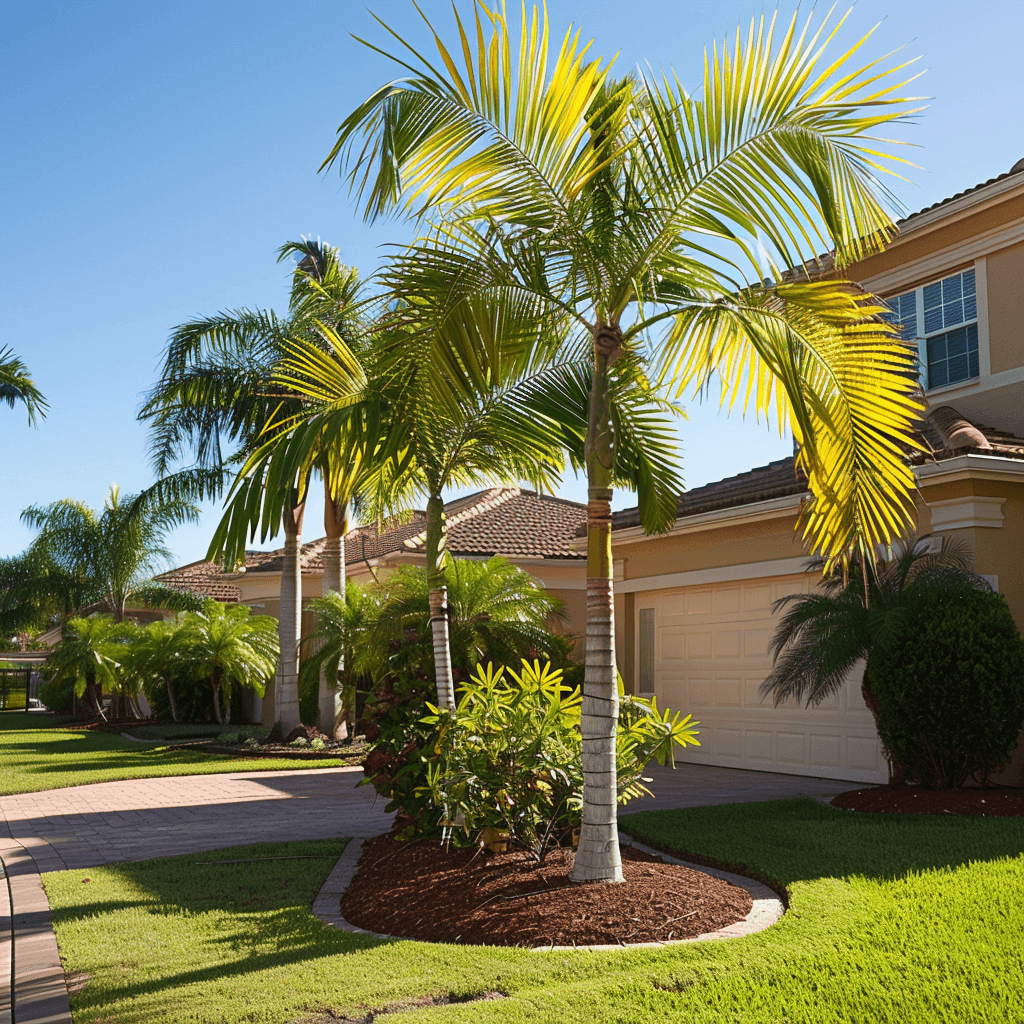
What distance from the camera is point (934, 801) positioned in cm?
916

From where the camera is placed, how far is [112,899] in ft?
21.5

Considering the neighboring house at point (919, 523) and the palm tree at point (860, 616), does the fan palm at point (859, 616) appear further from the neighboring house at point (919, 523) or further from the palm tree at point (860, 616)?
the neighboring house at point (919, 523)

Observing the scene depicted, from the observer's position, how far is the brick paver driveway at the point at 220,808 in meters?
8.89

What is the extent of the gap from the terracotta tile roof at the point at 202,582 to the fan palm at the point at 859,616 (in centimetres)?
2384

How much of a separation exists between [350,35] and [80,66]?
5.98m

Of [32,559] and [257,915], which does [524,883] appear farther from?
[32,559]

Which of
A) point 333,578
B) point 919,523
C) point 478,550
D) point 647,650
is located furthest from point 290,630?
point 919,523

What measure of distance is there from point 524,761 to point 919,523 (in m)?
6.94

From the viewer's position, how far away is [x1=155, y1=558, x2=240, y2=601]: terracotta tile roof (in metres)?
31.7

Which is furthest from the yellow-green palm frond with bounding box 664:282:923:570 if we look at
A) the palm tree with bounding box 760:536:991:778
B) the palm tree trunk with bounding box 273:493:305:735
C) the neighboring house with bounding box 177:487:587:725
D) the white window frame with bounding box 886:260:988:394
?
the palm tree trunk with bounding box 273:493:305:735

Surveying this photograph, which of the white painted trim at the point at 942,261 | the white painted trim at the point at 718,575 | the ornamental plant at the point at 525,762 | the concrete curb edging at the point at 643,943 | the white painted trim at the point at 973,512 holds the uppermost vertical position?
the white painted trim at the point at 942,261

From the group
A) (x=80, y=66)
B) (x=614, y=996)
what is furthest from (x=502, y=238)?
(x=80, y=66)

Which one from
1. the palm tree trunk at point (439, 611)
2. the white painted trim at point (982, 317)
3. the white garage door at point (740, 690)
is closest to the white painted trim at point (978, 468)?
the white painted trim at point (982, 317)

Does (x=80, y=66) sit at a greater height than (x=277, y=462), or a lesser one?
greater
